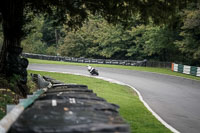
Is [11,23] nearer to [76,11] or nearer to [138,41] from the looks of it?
[76,11]

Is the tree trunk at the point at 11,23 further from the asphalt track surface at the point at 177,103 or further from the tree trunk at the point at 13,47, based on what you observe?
the asphalt track surface at the point at 177,103

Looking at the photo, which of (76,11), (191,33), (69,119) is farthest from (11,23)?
(191,33)

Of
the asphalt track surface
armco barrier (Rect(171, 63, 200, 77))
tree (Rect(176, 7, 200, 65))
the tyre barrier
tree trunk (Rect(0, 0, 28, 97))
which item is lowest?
the asphalt track surface

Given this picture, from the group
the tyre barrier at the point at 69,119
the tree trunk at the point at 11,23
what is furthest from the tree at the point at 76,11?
the tyre barrier at the point at 69,119

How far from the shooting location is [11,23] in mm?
11664

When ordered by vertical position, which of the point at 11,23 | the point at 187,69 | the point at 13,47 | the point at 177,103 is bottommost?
the point at 177,103

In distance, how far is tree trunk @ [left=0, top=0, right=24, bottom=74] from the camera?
1152cm

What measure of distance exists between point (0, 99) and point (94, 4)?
21.4 ft

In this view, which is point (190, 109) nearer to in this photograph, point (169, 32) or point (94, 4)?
point (94, 4)

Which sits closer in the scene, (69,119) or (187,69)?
(69,119)

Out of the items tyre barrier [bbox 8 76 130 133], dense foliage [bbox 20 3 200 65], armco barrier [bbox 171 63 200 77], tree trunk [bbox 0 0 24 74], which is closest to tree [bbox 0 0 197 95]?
tree trunk [bbox 0 0 24 74]

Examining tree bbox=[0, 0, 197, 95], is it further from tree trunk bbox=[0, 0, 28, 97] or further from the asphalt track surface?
the asphalt track surface

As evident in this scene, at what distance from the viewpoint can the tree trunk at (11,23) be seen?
11.5 metres

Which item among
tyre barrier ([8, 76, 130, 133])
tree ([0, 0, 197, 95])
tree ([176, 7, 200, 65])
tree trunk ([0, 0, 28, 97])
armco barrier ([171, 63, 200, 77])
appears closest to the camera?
tyre barrier ([8, 76, 130, 133])
